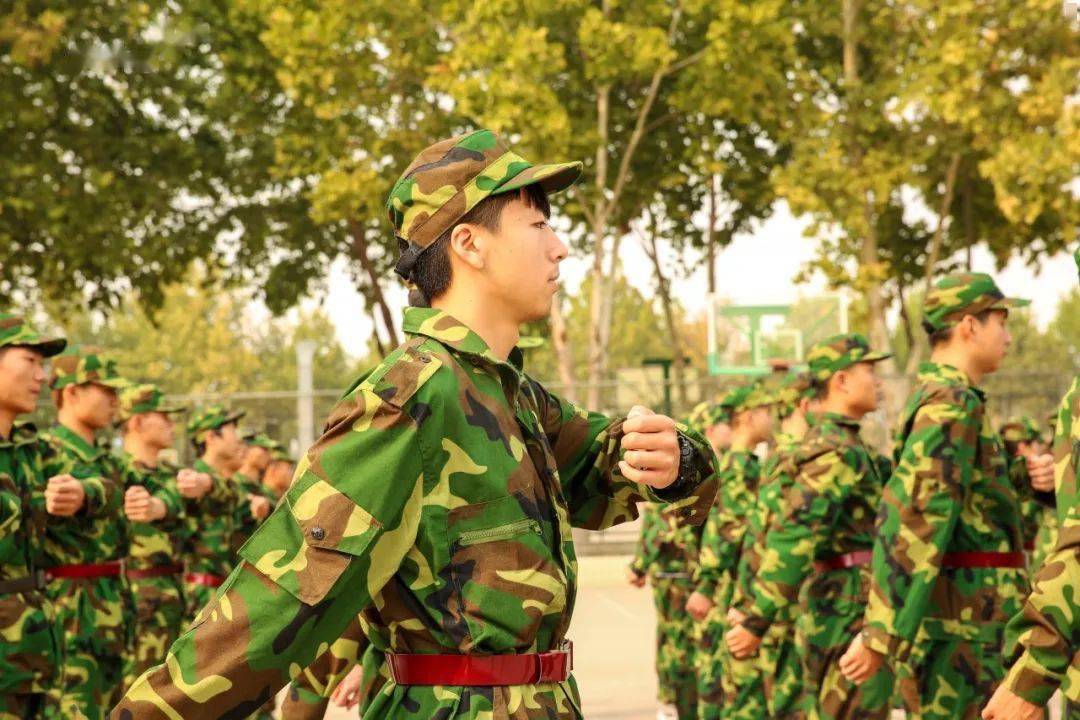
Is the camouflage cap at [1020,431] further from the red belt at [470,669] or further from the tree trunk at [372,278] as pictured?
the tree trunk at [372,278]

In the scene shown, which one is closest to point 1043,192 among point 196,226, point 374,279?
point 374,279

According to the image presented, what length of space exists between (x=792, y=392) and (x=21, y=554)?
472 cm

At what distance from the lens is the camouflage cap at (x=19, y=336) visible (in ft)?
23.6

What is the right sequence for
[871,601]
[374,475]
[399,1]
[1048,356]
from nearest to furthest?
[374,475], [871,601], [399,1], [1048,356]

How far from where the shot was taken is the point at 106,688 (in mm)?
9156

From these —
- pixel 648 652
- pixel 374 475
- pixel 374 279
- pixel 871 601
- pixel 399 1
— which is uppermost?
pixel 399 1

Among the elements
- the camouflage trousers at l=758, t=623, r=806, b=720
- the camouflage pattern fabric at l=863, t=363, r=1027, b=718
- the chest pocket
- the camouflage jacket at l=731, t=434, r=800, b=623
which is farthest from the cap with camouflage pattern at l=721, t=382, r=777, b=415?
the chest pocket

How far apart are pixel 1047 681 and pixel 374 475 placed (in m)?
1.98

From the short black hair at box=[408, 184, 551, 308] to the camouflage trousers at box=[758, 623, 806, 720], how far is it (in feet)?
18.1

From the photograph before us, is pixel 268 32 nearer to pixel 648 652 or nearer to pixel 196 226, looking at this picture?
pixel 196 226

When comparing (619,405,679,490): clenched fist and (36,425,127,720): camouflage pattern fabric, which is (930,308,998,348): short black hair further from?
(36,425,127,720): camouflage pattern fabric

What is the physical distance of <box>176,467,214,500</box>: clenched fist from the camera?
34.4ft

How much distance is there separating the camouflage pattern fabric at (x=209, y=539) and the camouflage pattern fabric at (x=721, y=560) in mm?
3345

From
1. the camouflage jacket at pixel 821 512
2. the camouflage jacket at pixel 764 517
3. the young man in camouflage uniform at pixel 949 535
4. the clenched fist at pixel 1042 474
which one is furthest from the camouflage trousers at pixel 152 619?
the clenched fist at pixel 1042 474
